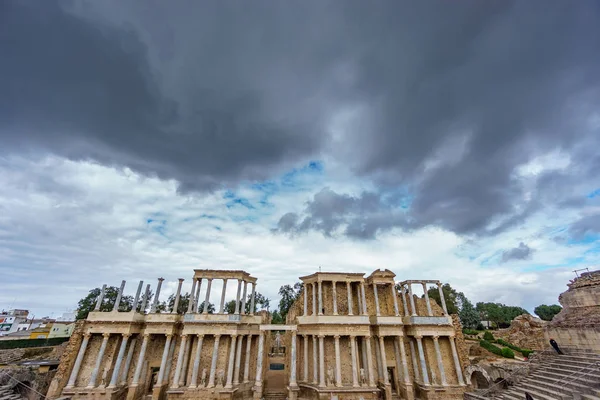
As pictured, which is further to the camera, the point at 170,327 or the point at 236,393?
the point at 170,327

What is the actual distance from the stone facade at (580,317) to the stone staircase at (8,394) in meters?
42.4

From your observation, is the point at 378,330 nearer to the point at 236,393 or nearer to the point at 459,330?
the point at 459,330

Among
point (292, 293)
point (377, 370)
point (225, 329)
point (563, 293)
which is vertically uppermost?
point (292, 293)

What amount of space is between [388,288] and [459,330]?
777cm

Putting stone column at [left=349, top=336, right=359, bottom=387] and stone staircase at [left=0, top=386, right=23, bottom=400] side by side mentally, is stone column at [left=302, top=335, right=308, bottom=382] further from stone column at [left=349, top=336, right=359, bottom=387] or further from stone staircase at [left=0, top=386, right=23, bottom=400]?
stone staircase at [left=0, top=386, right=23, bottom=400]

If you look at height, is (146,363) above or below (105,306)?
below

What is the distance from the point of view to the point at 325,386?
2378cm

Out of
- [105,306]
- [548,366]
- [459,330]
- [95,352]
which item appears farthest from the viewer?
[105,306]

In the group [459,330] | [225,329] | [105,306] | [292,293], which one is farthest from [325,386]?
[105,306]

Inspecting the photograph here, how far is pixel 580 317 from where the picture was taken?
20438mm

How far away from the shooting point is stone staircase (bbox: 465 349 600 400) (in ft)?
50.8

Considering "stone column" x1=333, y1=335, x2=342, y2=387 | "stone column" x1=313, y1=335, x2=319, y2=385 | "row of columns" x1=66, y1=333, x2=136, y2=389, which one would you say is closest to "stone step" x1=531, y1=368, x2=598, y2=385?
"stone column" x1=333, y1=335, x2=342, y2=387

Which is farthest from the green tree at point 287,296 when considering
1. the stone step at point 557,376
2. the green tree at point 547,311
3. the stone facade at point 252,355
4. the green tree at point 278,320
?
the green tree at point 547,311

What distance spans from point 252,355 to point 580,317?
1125 inches
